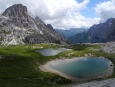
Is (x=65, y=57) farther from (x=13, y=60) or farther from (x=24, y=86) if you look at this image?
(x=24, y=86)

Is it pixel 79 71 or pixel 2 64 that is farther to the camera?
pixel 79 71

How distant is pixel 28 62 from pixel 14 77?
4869 cm

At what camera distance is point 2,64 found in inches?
4498

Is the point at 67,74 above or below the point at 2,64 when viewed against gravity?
below

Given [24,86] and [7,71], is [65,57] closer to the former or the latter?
[7,71]

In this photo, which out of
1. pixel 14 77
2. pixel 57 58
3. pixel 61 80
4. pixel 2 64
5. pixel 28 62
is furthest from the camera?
pixel 57 58

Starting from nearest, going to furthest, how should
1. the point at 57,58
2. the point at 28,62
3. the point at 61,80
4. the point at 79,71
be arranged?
the point at 61,80, the point at 79,71, the point at 28,62, the point at 57,58

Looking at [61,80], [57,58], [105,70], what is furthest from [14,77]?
[57,58]

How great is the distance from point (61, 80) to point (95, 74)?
33.6 m

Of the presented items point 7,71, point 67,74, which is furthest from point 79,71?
point 7,71

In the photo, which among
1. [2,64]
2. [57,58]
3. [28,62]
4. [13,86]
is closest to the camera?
[13,86]

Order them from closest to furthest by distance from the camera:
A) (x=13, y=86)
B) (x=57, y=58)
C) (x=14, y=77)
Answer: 1. (x=13, y=86)
2. (x=14, y=77)
3. (x=57, y=58)

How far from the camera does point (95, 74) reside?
120375 millimetres

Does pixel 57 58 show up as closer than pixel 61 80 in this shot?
No
